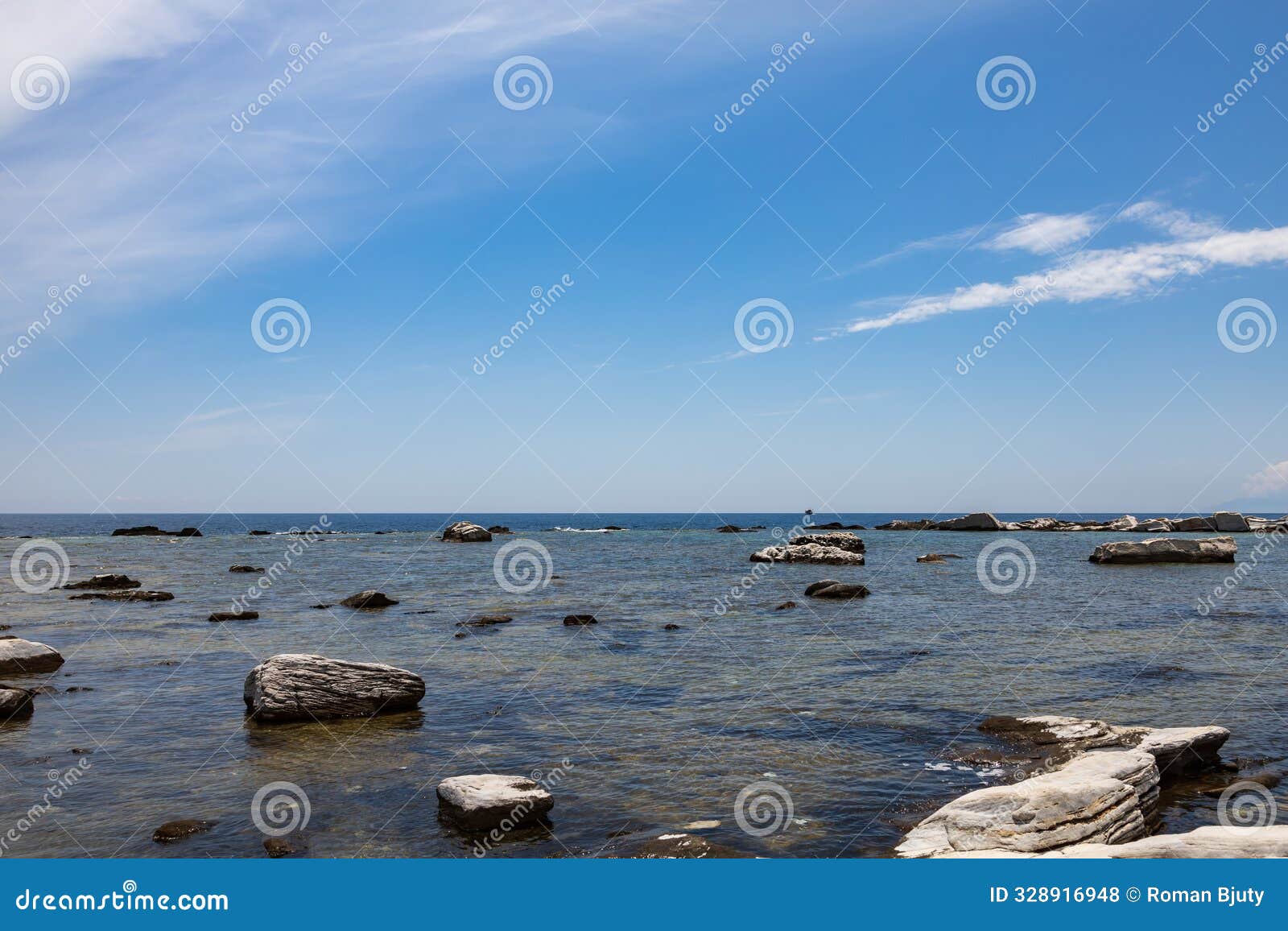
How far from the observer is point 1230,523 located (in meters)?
116

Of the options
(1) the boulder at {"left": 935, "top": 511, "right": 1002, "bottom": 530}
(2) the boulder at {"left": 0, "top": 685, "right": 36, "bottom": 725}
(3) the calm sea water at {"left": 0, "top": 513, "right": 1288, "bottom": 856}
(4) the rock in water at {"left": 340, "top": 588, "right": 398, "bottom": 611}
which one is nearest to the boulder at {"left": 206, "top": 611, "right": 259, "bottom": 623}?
(3) the calm sea water at {"left": 0, "top": 513, "right": 1288, "bottom": 856}

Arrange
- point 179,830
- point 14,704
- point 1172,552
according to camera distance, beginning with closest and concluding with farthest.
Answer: point 179,830, point 14,704, point 1172,552

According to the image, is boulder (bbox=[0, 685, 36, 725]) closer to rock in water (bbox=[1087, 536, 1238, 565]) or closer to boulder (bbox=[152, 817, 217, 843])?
boulder (bbox=[152, 817, 217, 843])

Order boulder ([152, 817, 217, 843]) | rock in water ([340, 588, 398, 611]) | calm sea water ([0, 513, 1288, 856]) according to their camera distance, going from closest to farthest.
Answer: boulder ([152, 817, 217, 843]) → calm sea water ([0, 513, 1288, 856]) → rock in water ([340, 588, 398, 611])

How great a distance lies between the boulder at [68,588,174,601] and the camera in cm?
3906

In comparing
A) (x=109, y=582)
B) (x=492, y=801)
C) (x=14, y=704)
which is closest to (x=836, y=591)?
(x=492, y=801)

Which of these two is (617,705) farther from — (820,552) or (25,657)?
(820,552)

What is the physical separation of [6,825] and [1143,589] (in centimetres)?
4905

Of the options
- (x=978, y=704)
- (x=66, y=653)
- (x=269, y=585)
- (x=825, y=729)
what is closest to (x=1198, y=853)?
(x=825, y=729)

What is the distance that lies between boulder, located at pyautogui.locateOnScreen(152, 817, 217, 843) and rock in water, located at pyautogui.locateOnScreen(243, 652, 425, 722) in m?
5.77

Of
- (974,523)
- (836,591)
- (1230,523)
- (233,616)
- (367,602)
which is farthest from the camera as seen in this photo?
(974,523)

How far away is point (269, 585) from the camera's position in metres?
47.0

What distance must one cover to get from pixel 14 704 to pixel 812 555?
54517mm

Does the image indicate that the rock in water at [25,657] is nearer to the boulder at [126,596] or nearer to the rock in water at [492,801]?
the rock in water at [492,801]
